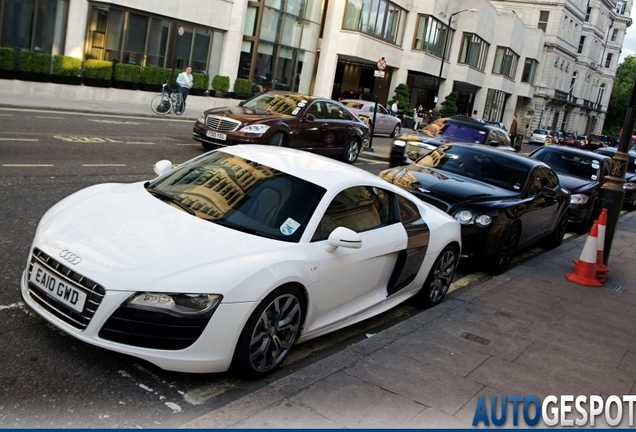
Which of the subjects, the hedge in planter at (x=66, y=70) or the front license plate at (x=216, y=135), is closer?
the front license plate at (x=216, y=135)

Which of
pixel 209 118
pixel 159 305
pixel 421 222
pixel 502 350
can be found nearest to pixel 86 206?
pixel 159 305

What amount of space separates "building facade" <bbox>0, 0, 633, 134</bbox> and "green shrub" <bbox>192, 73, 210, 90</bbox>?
34.5 inches

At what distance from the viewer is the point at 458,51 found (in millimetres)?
57125

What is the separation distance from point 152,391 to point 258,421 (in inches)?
32.7

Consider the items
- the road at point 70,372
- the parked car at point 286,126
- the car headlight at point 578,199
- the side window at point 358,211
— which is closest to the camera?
the road at point 70,372

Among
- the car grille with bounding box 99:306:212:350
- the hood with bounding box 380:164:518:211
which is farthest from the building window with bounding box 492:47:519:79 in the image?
the car grille with bounding box 99:306:212:350

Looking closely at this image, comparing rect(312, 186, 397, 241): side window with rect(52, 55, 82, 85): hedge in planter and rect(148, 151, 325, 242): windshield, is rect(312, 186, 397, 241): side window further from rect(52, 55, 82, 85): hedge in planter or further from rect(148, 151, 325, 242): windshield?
rect(52, 55, 82, 85): hedge in planter

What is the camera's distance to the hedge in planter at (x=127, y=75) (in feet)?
88.4

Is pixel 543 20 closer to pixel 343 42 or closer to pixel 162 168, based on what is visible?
pixel 343 42

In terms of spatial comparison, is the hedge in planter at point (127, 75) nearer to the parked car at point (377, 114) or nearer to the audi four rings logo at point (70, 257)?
the parked car at point (377, 114)

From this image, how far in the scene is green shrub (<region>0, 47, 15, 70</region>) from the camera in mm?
22500

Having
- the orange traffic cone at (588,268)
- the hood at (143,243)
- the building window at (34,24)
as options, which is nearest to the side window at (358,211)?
the hood at (143,243)

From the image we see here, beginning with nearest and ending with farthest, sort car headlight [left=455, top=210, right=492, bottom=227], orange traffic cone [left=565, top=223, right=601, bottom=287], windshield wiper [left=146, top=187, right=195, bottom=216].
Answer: windshield wiper [left=146, top=187, right=195, bottom=216], car headlight [left=455, top=210, right=492, bottom=227], orange traffic cone [left=565, top=223, right=601, bottom=287]

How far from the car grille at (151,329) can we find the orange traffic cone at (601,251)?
22.2 feet
